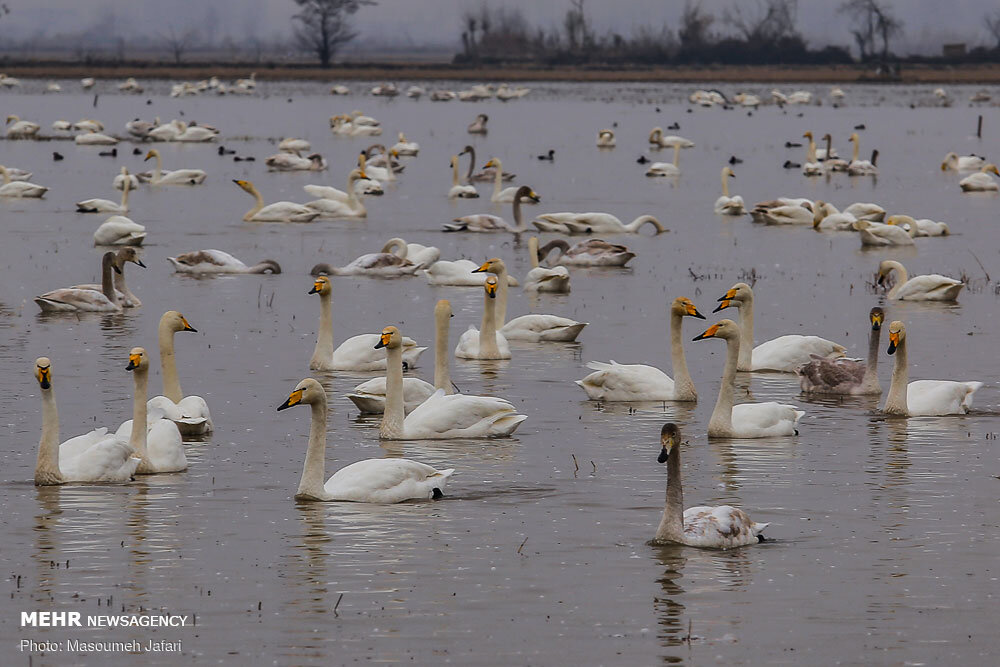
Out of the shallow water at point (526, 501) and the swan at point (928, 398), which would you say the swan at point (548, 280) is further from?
the swan at point (928, 398)

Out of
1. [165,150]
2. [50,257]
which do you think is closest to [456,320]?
[50,257]

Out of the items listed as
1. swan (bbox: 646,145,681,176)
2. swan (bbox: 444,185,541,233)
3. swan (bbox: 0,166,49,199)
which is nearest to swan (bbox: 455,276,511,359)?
swan (bbox: 444,185,541,233)

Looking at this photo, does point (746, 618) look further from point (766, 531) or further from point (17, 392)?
point (17, 392)

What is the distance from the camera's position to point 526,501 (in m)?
10.4

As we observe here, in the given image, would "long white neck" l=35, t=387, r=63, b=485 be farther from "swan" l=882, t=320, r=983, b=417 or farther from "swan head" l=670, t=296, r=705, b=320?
"swan" l=882, t=320, r=983, b=417

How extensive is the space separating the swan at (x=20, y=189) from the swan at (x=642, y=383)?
70.3ft

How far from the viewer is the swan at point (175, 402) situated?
12102 mm

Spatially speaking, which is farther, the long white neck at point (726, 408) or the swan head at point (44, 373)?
the long white neck at point (726, 408)

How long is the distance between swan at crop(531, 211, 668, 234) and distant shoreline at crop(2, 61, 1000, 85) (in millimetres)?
80275

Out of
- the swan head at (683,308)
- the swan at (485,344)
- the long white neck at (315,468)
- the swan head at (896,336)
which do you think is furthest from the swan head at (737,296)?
the long white neck at (315,468)

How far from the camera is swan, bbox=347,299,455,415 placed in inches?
515

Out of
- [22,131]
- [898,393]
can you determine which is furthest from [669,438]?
[22,131]

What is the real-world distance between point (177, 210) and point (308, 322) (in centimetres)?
1464

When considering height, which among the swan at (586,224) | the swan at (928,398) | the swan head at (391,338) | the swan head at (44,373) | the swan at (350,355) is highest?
the swan head at (44,373)
